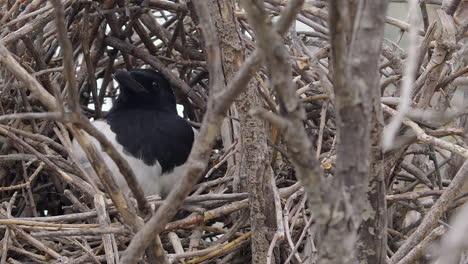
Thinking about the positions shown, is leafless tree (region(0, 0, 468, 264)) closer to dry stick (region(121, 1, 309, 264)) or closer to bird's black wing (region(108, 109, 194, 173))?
dry stick (region(121, 1, 309, 264))

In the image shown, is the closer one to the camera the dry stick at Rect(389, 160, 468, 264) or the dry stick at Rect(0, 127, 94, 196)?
the dry stick at Rect(389, 160, 468, 264)

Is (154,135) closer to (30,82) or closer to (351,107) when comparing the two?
(30,82)

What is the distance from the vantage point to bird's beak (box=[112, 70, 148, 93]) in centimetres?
291

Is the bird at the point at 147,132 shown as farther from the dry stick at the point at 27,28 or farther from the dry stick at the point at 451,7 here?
the dry stick at the point at 451,7

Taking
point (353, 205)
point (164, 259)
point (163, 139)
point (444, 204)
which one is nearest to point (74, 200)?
point (163, 139)

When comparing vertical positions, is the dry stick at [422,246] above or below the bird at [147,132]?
below

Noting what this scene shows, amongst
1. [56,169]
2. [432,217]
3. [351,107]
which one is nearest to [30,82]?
[351,107]

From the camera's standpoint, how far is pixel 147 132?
292cm

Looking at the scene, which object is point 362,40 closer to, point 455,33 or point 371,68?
point 371,68

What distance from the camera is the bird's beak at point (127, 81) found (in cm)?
291

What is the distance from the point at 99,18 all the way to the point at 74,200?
0.77m

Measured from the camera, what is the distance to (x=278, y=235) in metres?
1.80

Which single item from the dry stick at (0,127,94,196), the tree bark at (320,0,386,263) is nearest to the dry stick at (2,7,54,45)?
the dry stick at (0,127,94,196)

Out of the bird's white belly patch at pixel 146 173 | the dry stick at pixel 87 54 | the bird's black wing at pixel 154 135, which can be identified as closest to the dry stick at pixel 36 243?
the bird's white belly patch at pixel 146 173
